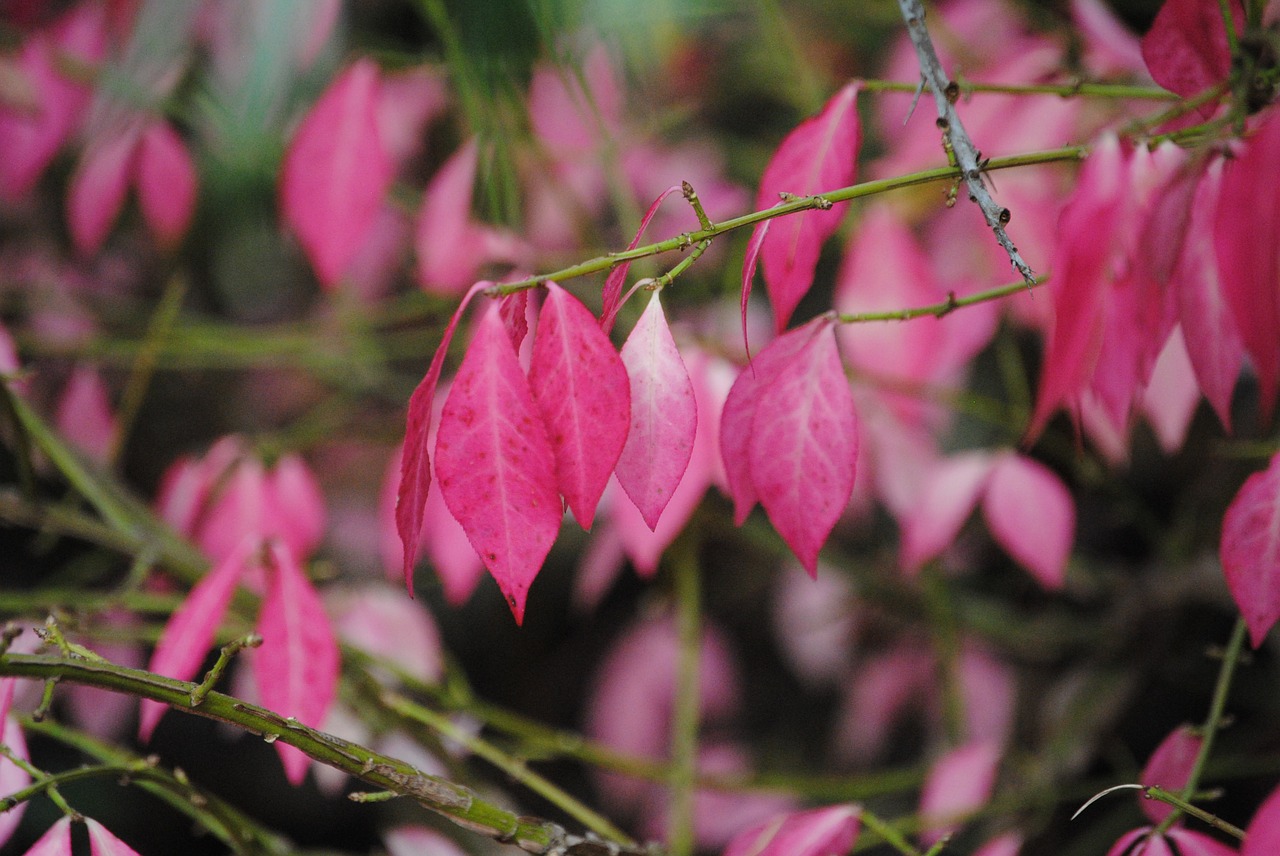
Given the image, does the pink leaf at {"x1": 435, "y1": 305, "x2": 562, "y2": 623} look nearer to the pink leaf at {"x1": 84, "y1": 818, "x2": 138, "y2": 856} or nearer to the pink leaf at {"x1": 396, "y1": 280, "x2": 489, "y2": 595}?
the pink leaf at {"x1": 396, "y1": 280, "x2": 489, "y2": 595}

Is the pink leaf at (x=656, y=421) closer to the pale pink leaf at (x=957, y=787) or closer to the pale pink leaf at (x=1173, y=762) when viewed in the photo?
the pale pink leaf at (x=1173, y=762)


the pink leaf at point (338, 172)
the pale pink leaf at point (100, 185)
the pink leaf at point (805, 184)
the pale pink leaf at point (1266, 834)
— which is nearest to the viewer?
the pale pink leaf at point (1266, 834)

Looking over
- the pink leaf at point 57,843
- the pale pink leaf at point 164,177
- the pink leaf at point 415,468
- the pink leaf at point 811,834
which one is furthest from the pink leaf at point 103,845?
the pale pink leaf at point 164,177

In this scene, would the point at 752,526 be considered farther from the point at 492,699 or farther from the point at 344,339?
the point at 492,699

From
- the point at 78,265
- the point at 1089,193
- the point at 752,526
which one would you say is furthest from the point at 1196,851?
the point at 78,265

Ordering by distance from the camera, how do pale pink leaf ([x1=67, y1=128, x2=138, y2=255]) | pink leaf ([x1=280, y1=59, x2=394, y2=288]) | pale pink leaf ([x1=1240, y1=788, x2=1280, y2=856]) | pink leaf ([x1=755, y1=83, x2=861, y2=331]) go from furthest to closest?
pale pink leaf ([x1=67, y1=128, x2=138, y2=255]) < pink leaf ([x1=280, y1=59, x2=394, y2=288]) < pink leaf ([x1=755, y1=83, x2=861, y2=331]) < pale pink leaf ([x1=1240, y1=788, x2=1280, y2=856])

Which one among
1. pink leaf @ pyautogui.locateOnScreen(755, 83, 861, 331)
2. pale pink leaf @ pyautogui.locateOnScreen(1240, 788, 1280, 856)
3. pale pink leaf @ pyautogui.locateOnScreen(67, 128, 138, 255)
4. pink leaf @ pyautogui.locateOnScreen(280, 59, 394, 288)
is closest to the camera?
pale pink leaf @ pyautogui.locateOnScreen(1240, 788, 1280, 856)

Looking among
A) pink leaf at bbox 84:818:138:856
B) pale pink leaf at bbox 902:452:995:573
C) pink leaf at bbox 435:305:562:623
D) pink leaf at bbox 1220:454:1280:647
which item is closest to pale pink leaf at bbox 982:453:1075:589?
pale pink leaf at bbox 902:452:995:573
